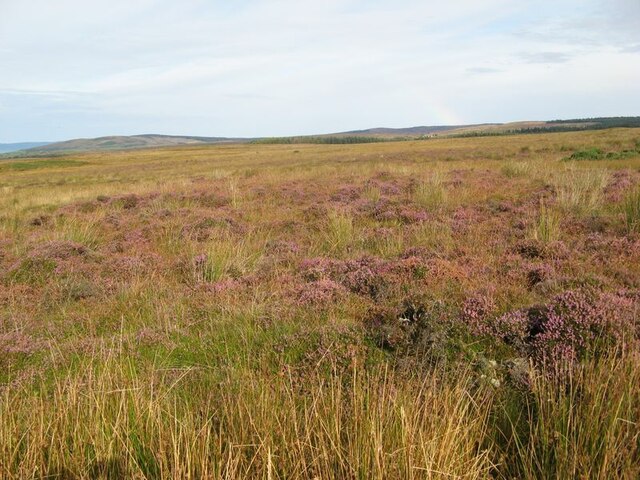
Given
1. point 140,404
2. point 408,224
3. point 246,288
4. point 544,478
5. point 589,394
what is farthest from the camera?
point 408,224

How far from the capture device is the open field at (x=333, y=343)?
239 cm

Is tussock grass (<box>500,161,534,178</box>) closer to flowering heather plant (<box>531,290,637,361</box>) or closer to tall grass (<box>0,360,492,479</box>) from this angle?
flowering heather plant (<box>531,290,637,361</box>)

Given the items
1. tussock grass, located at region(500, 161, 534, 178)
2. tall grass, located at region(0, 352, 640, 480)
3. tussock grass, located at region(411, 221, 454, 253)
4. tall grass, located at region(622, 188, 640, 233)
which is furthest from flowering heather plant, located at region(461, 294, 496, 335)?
tussock grass, located at region(500, 161, 534, 178)

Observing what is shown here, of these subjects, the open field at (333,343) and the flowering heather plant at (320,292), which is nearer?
the open field at (333,343)

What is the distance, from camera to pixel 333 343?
4066mm

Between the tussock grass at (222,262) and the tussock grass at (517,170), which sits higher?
the tussock grass at (517,170)

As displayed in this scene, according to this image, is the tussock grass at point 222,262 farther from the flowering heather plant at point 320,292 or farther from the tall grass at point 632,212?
the tall grass at point 632,212

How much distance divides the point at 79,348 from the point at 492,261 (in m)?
5.45

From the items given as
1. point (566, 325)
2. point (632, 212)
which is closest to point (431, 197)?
point (632, 212)

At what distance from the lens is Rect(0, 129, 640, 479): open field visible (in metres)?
2.39

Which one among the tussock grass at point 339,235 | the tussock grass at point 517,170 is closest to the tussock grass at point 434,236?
the tussock grass at point 339,235

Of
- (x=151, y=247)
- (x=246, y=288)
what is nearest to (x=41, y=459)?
(x=246, y=288)

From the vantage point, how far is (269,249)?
28.7ft

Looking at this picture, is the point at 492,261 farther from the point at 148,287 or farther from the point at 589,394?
the point at 148,287
